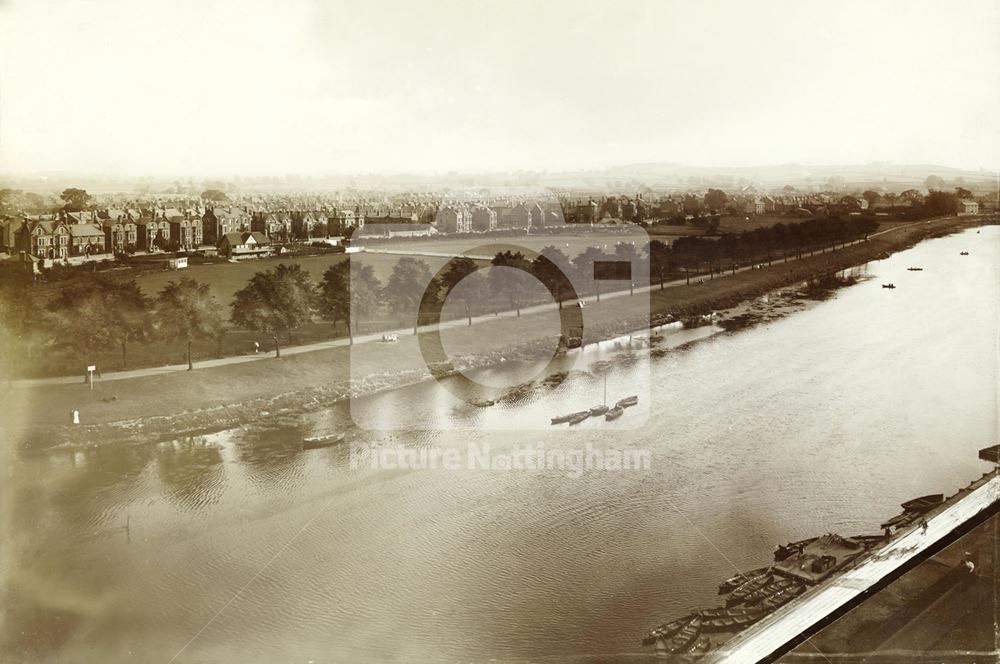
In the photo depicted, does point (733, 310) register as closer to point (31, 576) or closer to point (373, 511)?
point (373, 511)

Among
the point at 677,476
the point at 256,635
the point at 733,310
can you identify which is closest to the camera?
the point at 256,635

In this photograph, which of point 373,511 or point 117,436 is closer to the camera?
point 373,511

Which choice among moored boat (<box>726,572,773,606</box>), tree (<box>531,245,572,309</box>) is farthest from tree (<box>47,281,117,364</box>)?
moored boat (<box>726,572,773,606</box>)

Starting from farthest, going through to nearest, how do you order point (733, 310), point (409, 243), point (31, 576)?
point (733, 310) < point (409, 243) < point (31, 576)

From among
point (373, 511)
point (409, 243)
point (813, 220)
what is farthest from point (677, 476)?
point (813, 220)

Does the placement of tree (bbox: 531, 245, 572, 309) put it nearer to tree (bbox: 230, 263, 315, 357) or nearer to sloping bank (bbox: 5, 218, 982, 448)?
sloping bank (bbox: 5, 218, 982, 448)

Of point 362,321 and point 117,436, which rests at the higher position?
point 362,321

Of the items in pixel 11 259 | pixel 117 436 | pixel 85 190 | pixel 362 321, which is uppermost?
pixel 85 190
